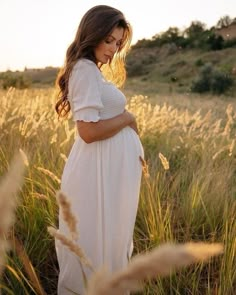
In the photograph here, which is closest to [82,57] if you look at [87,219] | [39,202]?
[87,219]

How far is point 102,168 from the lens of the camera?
2.56 meters

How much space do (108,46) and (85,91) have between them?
1.07 ft

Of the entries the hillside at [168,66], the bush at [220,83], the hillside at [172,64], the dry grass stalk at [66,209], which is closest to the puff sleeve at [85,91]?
the dry grass stalk at [66,209]

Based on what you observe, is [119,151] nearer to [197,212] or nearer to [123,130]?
[123,130]

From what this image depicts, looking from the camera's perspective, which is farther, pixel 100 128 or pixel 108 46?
pixel 108 46

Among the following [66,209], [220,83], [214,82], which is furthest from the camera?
[220,83]

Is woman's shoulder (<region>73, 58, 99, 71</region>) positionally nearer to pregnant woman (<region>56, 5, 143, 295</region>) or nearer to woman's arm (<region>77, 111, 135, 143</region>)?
pregnant woman (<region>56, 5, 143, 295</region>)

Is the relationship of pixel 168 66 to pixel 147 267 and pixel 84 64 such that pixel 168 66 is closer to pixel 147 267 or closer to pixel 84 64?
pixel 84 64

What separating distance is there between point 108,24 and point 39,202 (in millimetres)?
1270

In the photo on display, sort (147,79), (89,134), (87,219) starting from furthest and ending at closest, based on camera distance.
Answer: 1. (147,79)
2. (87,219)
3. (89,134)

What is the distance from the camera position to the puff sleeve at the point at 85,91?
2404 millimetres

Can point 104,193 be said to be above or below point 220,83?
above

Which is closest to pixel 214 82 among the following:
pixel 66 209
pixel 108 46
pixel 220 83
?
pixel 220 83

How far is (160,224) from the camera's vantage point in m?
2.51
